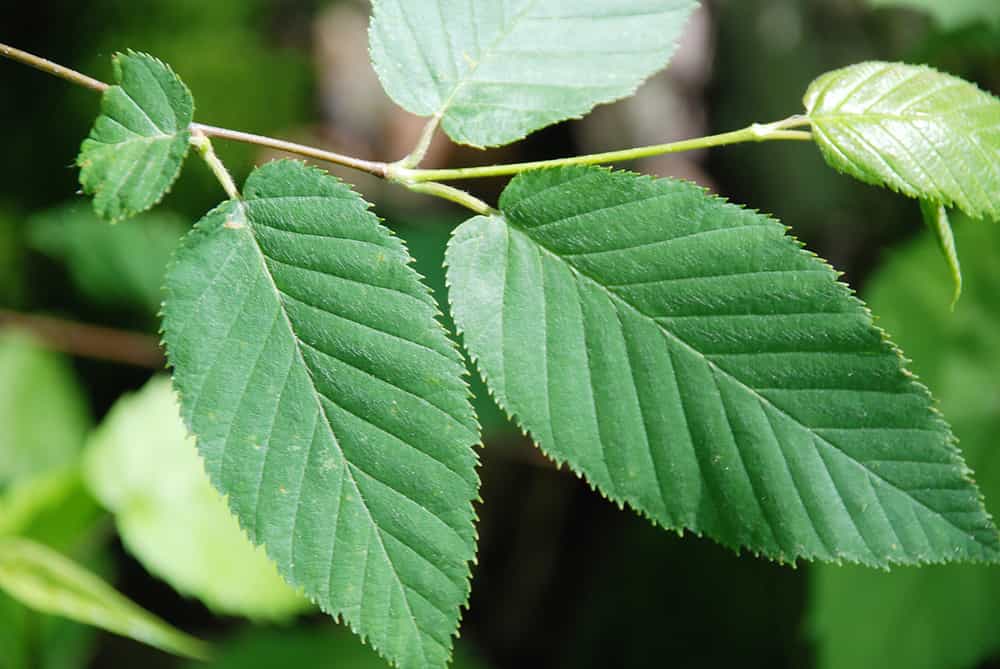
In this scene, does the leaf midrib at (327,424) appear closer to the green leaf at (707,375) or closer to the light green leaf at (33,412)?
the green leaf at (707,375)

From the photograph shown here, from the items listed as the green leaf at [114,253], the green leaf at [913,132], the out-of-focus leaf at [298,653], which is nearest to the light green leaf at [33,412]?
the green leaf at [114,253]

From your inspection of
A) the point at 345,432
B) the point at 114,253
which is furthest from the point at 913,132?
the point at 114,253

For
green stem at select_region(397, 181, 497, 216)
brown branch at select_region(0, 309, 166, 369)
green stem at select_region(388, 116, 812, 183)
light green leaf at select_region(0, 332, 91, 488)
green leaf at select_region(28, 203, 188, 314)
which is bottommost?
light green leaf at select_region(0, 332, 91, 488)

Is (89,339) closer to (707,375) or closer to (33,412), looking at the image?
(33,412)

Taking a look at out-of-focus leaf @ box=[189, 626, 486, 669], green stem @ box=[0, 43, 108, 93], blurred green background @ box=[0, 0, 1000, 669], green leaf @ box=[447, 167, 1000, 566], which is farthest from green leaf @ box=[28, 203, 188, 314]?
green leaf @ box=[447, 167, 1000, 566]

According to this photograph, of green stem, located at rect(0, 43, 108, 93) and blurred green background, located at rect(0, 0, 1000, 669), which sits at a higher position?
green stem, located at rect(0, 43, 108, 93)

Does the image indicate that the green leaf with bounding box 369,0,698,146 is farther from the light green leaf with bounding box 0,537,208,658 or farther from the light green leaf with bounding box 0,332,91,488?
the light green leaf with bounding box 0,332,91,488
